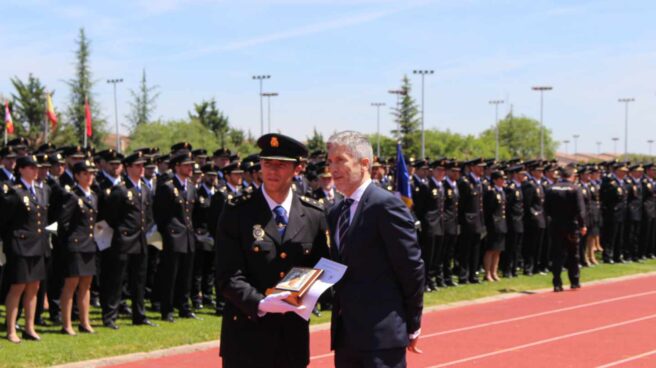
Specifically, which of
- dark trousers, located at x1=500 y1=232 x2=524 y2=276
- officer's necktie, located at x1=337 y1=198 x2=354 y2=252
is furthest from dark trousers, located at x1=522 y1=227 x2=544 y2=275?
officer's necktie, located at x1=337 y1=198 x2=354 y2=252

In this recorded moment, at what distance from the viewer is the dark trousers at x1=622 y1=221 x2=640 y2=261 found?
21.4 m

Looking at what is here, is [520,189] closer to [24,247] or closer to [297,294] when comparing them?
[24,247]

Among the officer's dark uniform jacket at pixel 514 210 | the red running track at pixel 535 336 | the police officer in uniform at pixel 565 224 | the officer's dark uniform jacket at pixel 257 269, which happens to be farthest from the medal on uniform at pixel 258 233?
the officer's dark uniform jacket at pixel 514 210

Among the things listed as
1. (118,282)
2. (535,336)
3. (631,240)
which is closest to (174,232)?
(118,282)

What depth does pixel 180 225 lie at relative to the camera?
11.3 metres

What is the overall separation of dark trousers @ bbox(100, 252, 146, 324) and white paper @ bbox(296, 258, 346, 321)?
6375 millimetres

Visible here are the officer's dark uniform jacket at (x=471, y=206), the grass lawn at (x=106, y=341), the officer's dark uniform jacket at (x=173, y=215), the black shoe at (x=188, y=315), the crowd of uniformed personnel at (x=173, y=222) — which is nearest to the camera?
the grass lawn at (x=106, y=341)

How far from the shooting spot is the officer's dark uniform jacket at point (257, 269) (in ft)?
15.9

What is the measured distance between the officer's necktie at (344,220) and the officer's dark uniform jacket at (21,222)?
5.67 m

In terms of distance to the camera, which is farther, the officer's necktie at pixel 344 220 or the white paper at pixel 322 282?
the officer's necktie at pixel 344 220

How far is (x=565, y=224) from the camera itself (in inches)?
608

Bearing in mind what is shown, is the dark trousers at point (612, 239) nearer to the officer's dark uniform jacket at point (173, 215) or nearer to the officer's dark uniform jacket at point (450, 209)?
the officer's dark uniform jacket at point (450, 209)

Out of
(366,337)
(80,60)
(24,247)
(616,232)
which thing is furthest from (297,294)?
(80,60)

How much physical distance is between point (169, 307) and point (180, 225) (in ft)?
3.38
